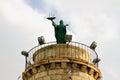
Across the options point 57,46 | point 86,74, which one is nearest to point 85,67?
point 86,74

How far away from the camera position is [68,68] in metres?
30.5

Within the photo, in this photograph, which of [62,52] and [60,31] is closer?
[62,52]

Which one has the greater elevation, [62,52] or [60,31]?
[60,31]

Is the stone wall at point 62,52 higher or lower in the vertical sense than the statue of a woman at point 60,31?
lower

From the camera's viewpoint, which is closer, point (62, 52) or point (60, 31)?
point (62, 52)

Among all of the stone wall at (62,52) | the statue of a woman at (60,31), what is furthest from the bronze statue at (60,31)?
the stone wall at (62,52)

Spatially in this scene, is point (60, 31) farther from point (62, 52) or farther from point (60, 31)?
point (62, 52)

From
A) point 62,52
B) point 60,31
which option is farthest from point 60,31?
point 62,52

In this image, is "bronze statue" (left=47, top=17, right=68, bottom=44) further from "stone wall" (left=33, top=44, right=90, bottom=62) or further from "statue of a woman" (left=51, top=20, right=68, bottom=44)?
"stone wall" (left=33, top=44, right=90, bottom=62)

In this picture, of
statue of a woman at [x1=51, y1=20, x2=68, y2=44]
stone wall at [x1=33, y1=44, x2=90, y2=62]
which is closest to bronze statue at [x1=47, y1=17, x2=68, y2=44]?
statue of a woman at [x1=51, y1=20, x2=68, y2=44]

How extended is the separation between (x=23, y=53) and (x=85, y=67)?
465cm

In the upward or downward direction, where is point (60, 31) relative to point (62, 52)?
upward

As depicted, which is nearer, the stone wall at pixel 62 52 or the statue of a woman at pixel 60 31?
the stone wall at pixel 62 52

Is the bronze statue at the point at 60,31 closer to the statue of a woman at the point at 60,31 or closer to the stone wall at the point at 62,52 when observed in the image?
the statue of a woman at the point at 60,31
